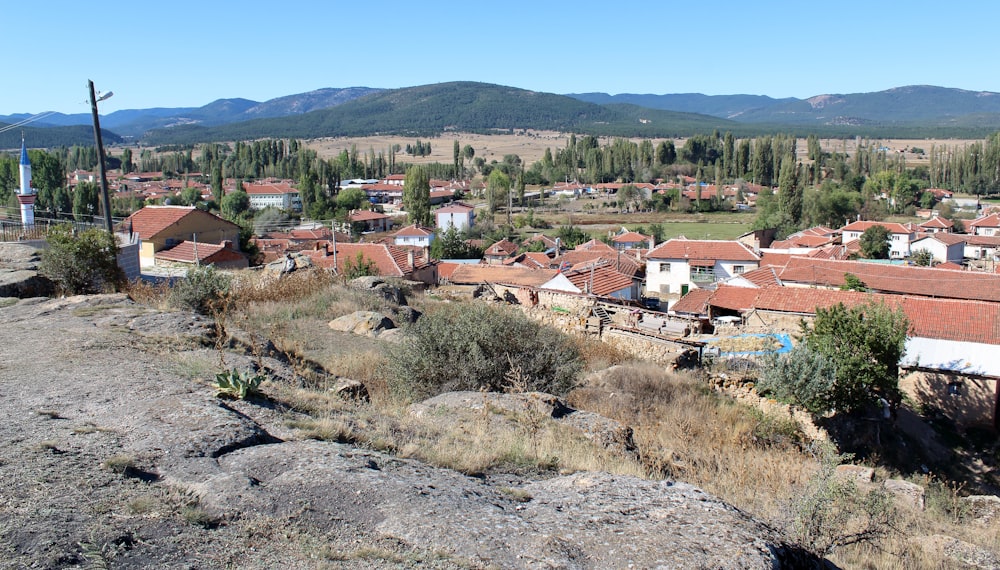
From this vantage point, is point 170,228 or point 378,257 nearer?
point 170,228

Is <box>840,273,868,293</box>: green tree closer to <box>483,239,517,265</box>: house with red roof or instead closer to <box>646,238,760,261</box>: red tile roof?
<box>646,238,760,261</box>: red tile roof

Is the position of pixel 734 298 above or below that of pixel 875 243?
above

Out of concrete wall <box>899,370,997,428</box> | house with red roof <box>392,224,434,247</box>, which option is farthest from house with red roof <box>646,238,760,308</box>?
house with red roof <box>392,224,434,247</box>

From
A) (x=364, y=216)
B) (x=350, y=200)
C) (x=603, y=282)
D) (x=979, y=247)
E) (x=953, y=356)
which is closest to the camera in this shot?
(x=953, y=356)

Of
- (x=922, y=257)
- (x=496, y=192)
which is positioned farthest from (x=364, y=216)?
(x=922, y=257)

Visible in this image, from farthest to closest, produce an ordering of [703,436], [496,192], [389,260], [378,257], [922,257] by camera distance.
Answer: [496,192]
[922,257]
[378,257]
[389,260]
[703,436]

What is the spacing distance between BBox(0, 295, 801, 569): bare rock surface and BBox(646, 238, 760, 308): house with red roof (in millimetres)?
31476

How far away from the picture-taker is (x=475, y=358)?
26.3 feet

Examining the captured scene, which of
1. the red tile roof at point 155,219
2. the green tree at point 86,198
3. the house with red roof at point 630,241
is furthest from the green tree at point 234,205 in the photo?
the red tile roof at point 155,219

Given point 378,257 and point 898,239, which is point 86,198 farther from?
point 898,239

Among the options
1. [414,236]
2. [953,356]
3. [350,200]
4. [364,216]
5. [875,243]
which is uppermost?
[350,200]

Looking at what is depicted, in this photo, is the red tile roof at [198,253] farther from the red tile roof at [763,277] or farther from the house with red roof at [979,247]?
the house with red roof at [979,247]

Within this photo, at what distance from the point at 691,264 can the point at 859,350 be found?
2267 centimetres

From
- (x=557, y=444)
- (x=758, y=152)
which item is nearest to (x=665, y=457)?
(x=557, y=444)
